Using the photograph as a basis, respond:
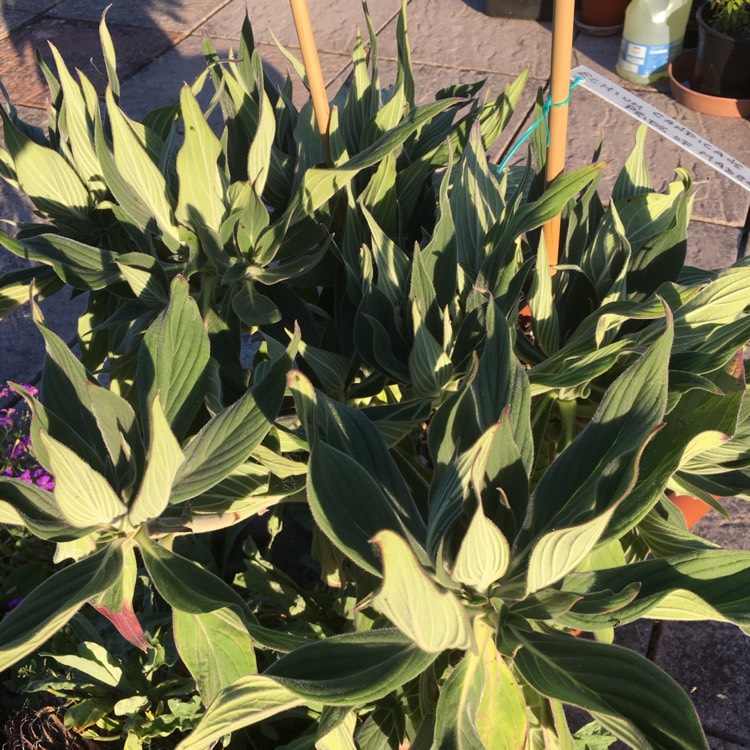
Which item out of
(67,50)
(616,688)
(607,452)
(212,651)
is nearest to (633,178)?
(607,452)

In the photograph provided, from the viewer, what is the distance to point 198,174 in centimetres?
116

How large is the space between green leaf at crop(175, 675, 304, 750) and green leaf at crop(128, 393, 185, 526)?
225 millimetres

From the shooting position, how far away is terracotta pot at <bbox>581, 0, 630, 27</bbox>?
369cm

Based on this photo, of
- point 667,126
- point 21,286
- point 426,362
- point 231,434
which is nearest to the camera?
point 231,434

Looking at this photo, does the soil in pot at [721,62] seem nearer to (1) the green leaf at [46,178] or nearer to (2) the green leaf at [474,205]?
(2) the green leaf at [474,205]

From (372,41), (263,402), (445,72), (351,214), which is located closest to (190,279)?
(351,214)

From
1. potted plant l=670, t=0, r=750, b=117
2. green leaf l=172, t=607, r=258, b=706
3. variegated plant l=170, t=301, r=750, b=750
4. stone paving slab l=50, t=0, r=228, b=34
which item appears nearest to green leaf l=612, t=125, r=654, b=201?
variegated plant l=170, t=301, r=750, b=750

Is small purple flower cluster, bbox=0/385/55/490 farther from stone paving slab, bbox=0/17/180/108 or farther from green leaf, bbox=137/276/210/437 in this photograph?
stone paving slab, bbox=0/17/180/108

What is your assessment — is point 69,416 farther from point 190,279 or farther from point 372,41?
point 372,41

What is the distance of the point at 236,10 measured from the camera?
4.20 meters

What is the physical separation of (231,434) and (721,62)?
289 centimetres

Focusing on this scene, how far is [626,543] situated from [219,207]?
32.1 inches

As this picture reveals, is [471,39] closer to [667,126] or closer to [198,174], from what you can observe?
[667,126]

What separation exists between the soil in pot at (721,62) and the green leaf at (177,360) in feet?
9.10
